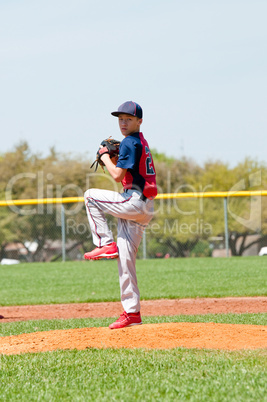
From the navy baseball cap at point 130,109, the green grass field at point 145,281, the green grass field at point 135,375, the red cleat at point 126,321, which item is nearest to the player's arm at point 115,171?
the navy baseball cap at point 130,109

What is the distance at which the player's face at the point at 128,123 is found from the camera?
17.3 ft

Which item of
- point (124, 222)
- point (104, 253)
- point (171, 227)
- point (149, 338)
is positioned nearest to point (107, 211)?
point (124, 222)

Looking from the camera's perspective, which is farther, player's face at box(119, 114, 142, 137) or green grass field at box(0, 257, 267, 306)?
green grass field at box(0, 257, 267, 306)

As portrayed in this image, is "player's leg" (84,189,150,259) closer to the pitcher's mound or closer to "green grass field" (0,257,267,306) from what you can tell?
the pitcher's mound

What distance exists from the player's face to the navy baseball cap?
0.05 metres

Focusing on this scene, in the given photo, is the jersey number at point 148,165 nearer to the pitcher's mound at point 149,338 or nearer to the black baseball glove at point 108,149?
the black baseball glove at point 108,149

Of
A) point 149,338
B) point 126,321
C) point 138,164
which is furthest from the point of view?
point 126,321

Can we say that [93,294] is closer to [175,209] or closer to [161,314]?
[161,314]

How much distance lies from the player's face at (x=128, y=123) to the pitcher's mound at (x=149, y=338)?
1.86 m

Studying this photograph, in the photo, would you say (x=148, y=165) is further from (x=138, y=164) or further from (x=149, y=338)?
(x=149, y=338)

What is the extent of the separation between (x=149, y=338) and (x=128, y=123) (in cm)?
198

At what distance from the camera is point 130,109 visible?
17.1ft

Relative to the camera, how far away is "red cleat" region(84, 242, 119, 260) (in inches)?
199

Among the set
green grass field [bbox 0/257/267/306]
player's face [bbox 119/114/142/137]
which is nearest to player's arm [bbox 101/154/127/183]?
player's face [bbox 119/114/142/137]
